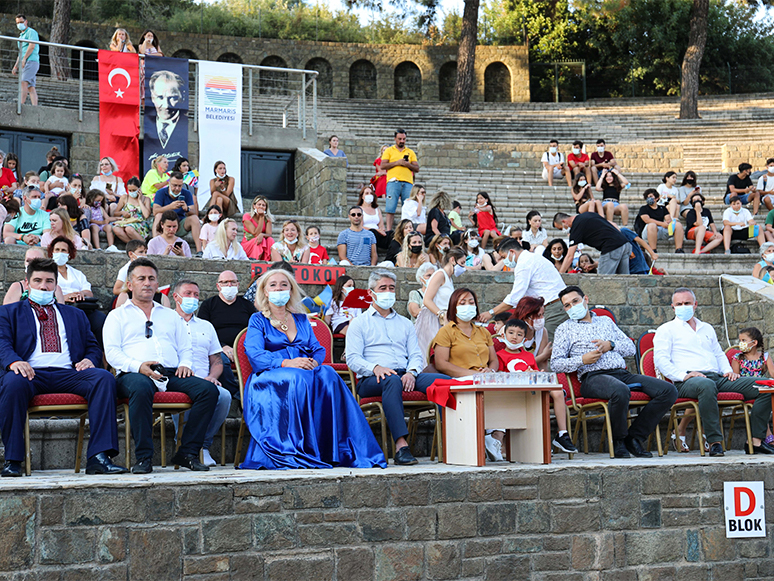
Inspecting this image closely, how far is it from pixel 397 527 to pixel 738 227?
10061 mm

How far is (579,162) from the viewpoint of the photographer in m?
16.3

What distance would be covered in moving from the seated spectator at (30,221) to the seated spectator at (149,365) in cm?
311

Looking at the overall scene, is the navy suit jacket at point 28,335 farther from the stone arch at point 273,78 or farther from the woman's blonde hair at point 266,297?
the stone arch at point 273,78

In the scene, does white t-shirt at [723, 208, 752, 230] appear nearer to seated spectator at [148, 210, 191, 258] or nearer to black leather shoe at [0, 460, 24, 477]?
seated spectator at [148, 210, 191, 258]

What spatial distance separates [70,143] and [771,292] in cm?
1164

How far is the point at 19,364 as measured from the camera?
5.37 metres

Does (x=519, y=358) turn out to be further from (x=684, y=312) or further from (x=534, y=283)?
(x=534, y=283)

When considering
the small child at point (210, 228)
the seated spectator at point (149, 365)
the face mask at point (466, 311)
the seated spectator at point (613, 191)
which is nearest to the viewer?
the seated spectator at point (149, 365)

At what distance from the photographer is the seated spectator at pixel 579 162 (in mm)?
16219

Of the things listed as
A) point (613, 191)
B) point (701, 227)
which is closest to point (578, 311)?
point (701, 227)

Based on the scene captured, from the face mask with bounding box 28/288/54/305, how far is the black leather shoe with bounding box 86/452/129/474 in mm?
1180

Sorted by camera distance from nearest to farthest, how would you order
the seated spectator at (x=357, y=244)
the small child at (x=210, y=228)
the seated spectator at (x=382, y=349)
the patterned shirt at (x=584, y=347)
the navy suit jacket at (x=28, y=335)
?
the navy suit jacket at (x=28, y=335) → the seated spectator at (x=382, y=349) → the patterned shirt at (x=584, y=347) → the small child at (x=210, y=228) → the seated spectator at (x=357, y=244)

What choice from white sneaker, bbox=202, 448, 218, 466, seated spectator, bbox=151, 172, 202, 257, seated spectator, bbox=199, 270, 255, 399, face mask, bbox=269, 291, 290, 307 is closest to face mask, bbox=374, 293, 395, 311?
face mask, bbox=269, 291, 290, 307

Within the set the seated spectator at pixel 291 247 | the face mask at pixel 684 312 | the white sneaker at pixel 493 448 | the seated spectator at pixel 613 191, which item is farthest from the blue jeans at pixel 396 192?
the white sneaker at pixel 493 448
